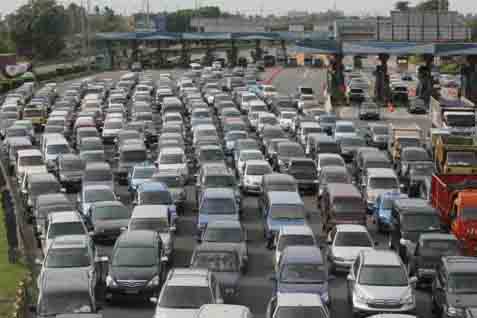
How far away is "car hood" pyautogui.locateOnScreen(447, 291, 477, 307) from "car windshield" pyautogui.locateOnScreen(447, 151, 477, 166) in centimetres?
1753

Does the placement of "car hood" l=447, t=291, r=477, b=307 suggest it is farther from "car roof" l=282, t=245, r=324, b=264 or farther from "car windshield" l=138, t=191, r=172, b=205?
"car windshield" l=138, t=191, r=172, b=205

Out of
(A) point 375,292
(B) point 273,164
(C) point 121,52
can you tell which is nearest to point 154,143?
(B) point 273,164

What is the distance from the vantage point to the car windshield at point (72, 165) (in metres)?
41.1

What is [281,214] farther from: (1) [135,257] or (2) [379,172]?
(1) [135,257]

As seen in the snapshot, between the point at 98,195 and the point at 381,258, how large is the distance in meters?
12.8

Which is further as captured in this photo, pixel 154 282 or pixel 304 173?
pixel 304 173

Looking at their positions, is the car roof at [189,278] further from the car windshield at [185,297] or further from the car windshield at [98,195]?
the car windshield at [98,195]

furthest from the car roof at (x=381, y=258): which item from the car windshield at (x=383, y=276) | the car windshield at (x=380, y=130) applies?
the car windshield at (x=380, y=130)

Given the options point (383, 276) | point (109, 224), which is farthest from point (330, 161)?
point (383, 276)

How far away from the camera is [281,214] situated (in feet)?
101

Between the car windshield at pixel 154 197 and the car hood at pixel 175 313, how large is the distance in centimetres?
1236

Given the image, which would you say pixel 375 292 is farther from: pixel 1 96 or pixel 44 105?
pixel 1 96

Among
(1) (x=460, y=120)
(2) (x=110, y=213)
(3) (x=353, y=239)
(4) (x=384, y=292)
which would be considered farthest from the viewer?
(1) (x=460, y=120)

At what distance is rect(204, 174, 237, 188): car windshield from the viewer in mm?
36062
